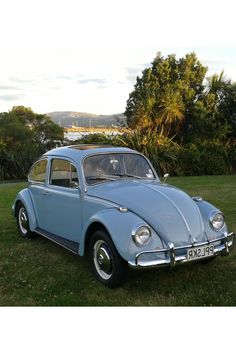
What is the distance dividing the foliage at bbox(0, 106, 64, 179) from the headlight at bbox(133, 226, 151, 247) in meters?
14.7

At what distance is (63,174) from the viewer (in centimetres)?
594

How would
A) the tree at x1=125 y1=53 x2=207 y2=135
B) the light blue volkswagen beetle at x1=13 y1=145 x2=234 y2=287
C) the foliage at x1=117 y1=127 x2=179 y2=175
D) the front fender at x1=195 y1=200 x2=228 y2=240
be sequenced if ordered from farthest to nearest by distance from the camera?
the tree at x1=125 y1=53 x2=207 y2=135 < the foliage at x1=117 y1=127 x2=179 y2=175 < the front fender at x1=195 y1=200 x2=228 y2=240 < the light blue volkswagen beetle at x1=13 y1=145 x2=234 y2=287

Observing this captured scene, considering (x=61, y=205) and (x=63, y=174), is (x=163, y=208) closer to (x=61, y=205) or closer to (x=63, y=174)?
(x=61, y=205)

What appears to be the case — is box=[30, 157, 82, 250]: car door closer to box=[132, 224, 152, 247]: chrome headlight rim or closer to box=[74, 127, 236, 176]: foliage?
box=[132, 224, 152, 247]: chrome headlight rim

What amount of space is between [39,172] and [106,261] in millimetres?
2563

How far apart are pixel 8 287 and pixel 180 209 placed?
7.38 feet

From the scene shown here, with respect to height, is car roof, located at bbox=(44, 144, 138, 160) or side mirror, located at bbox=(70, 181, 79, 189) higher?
car roof, located at bbox=(44, 144, 138, 160)

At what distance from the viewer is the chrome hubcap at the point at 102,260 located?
4.62 metres

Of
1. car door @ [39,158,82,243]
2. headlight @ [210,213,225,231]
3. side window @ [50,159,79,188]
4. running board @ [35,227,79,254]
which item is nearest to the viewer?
headlight @ [210,213,225,231]

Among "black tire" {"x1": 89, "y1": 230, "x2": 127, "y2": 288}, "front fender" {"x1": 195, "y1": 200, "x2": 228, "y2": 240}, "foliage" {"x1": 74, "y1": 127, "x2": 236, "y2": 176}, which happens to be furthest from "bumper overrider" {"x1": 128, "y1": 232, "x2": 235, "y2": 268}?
"foliage" {"x1": 74, "y1": 127, "x2": 236, "y2": 176}

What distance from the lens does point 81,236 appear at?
506cm

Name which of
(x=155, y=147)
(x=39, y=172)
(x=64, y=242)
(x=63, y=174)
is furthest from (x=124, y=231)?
(x=155, y=147)

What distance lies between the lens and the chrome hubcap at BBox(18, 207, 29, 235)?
22.7ft
